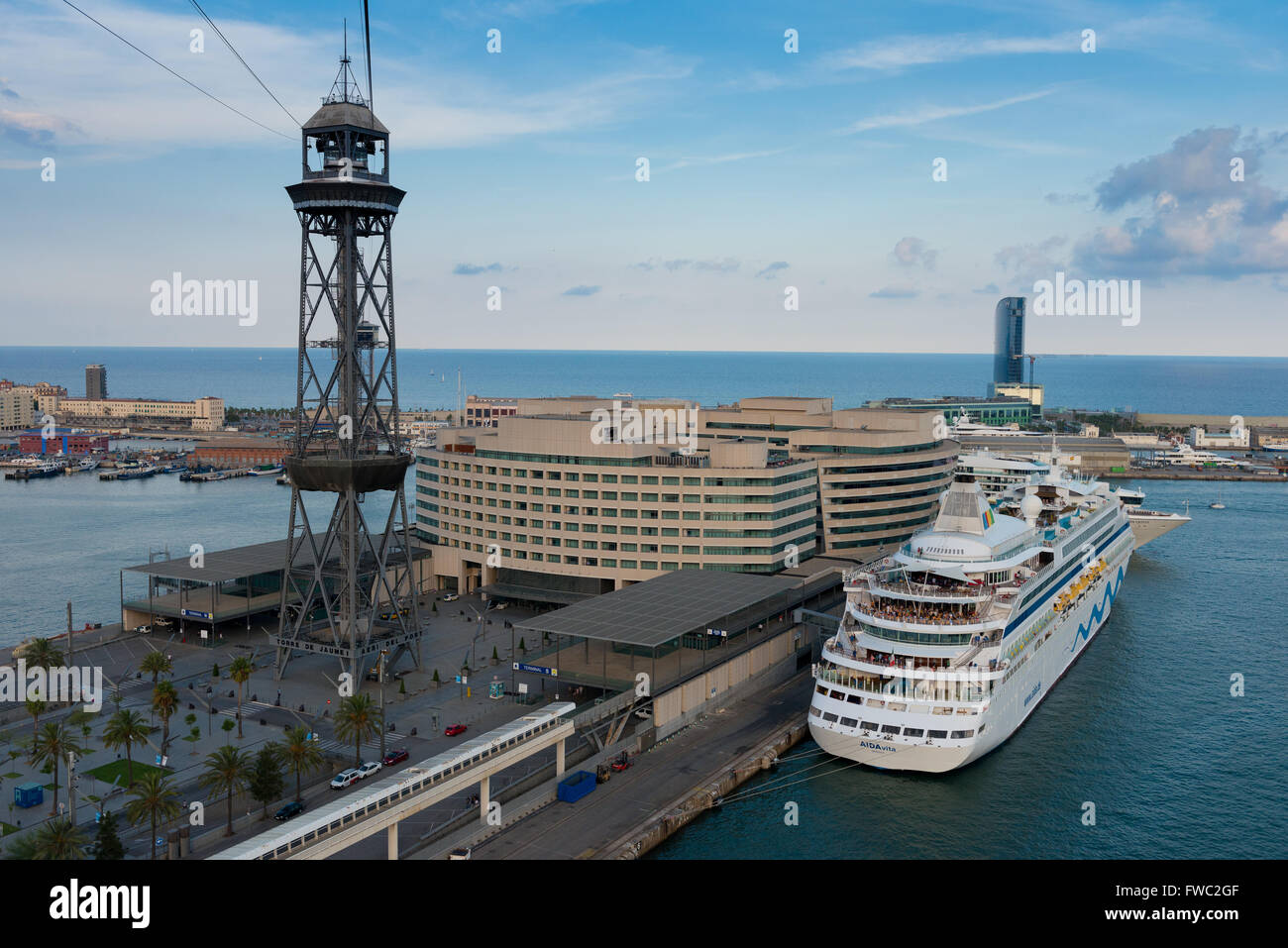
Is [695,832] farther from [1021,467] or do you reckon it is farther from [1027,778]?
[1021,467]

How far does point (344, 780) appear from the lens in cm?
4562

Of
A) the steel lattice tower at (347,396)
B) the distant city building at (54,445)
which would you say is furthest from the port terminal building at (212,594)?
the distant city building at (54,445)

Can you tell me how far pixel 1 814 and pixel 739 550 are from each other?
51.0 metres

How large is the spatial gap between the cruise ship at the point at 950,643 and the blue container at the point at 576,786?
12221 millimetres

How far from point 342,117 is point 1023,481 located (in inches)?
2925

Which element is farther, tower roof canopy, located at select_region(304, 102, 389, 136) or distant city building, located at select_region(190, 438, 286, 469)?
distant city building, located at select_region(190, 438, 286, 469)

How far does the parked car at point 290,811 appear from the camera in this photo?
139 feet

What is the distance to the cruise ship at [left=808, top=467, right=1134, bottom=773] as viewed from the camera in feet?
159

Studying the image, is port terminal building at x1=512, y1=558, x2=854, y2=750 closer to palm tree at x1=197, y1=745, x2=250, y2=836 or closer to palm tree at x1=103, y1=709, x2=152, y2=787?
palm tree at x1=197, y1=745, x2=250, y2=836

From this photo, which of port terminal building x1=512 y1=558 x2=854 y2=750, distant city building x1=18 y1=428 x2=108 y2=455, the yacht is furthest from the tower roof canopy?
distant city building x1=18 y1=428 x2=108 y2=455

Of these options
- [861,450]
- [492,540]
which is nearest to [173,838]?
[492,540]

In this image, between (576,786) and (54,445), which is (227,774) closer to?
(576,786)

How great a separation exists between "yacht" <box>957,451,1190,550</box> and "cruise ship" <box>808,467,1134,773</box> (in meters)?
39.6
